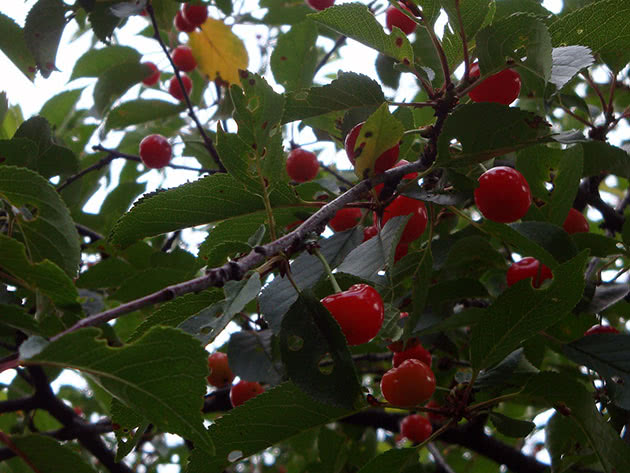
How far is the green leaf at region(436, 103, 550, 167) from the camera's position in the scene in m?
1.33

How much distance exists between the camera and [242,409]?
1417 mm

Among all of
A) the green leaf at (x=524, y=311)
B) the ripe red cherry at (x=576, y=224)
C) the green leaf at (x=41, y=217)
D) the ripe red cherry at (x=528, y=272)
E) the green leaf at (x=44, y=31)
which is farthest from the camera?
the green leaf at (x=44, y=31)

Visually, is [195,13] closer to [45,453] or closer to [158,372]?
[45,453]

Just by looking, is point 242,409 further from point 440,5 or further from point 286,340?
point 440,5

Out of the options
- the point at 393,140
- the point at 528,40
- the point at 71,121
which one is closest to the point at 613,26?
the point at 528,40

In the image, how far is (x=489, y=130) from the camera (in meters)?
1.36

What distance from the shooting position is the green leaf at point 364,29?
1.42 m

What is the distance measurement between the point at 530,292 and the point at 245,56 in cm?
205

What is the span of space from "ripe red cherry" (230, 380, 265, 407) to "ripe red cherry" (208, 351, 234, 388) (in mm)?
240

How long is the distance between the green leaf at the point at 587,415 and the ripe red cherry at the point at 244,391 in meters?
1.09

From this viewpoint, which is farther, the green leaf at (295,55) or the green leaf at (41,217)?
the green leaf at (295,55)

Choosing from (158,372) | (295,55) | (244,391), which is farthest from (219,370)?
(158,372)

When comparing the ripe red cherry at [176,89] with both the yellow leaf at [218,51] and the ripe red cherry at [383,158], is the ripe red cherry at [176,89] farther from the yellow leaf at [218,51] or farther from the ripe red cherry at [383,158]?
the ripe red cherry at [383,158]

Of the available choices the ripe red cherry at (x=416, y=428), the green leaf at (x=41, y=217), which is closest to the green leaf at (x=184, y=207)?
the green leaf at (x=41, y=217)
